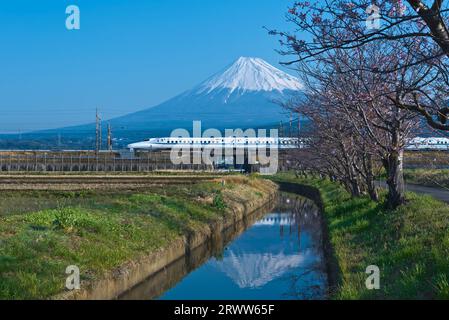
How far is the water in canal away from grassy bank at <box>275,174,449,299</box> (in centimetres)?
110

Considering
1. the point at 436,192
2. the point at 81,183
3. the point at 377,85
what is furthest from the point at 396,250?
the point at 81,183

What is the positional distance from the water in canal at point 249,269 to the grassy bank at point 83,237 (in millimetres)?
900

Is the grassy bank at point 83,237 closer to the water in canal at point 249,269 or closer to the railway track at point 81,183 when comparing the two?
the water in canal at point 249,269

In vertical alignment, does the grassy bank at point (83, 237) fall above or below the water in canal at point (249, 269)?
above

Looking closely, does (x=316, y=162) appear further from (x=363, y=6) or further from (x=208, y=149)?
(x=208, y=149)

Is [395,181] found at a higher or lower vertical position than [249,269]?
higher

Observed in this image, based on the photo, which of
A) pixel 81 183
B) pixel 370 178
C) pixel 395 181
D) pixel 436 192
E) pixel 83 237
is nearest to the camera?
pixel 83 237

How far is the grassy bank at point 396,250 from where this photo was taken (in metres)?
8.72

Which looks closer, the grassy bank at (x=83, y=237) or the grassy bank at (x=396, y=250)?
the grassy bank at (x=396, y=250)

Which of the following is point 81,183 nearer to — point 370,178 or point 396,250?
point 370,178

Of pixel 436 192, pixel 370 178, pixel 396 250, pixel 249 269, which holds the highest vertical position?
pixel 370 178

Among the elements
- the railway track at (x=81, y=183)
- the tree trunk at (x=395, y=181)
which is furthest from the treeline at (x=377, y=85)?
the railway track at (x=81, y=183)

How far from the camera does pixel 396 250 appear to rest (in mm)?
11938

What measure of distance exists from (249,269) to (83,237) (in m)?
5.24
